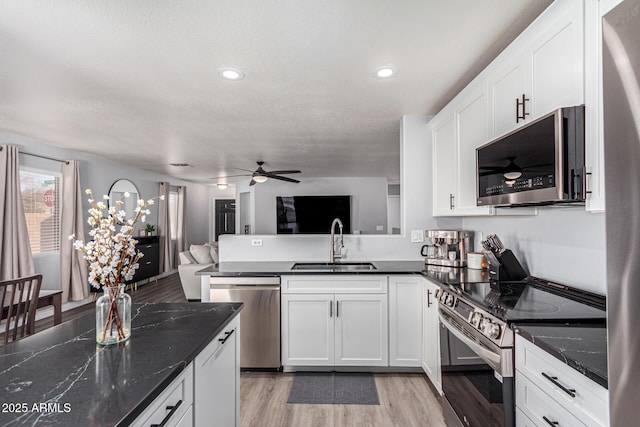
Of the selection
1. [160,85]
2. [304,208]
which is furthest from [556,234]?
[304,208]

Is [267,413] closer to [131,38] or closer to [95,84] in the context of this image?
[131,38]

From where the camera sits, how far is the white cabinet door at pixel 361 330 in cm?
276

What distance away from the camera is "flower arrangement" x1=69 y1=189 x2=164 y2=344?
3.63ft

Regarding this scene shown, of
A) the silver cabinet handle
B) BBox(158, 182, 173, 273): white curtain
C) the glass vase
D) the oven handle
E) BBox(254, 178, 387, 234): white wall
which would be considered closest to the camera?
the silver cabinet handle

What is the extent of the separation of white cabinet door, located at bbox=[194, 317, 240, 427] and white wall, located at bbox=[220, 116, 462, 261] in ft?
5.56

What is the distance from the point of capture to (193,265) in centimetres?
523

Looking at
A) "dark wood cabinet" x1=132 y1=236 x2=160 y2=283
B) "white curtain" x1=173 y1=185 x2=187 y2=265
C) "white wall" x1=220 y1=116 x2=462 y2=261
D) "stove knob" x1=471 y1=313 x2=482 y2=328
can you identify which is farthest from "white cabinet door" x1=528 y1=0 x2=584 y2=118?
"white curtain" x1=173 y1=185 x2=187 y2=265

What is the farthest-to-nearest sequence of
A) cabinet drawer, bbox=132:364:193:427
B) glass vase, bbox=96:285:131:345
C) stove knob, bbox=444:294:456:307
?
stove knob, bbox=444:294:456:307 → glass vase, bbox=96:285:131:345 → cabinet drawer, bbox=132:364:193:427

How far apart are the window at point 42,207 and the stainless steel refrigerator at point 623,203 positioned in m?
5.75

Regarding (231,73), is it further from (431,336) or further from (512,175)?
(431,336)

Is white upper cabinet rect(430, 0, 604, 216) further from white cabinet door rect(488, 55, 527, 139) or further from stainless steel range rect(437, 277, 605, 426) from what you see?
stainless steel range rect(437, 277, 605, 426)

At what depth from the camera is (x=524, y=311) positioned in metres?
1.46

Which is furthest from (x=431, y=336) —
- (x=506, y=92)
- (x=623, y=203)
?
(x=623, y=203)

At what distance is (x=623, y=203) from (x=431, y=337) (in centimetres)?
215
